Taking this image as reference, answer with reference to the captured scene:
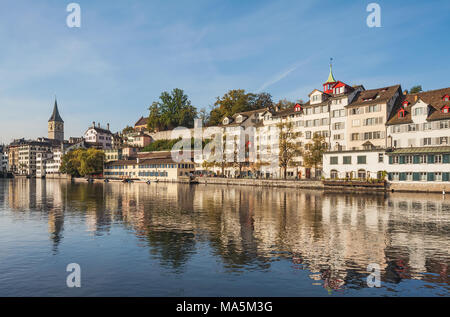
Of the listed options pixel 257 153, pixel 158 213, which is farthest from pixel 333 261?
pixel 257 153

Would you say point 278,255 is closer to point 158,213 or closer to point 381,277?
point 381,277

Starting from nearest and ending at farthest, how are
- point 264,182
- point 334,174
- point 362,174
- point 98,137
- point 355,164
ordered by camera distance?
point 362,174 → point 355,164 → point 334,174 → point 264,182 → point 98,137

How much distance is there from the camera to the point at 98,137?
190500 mm

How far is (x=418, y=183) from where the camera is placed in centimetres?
6188

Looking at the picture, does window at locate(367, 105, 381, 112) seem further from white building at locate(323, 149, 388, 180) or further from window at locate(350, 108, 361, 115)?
white building at locate(323, 149, 388, 180)

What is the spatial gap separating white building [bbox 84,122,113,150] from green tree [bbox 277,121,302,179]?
129 m

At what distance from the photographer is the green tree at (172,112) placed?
470ft

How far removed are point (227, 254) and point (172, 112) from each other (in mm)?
132880

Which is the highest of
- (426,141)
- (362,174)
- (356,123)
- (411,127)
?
(356,123)

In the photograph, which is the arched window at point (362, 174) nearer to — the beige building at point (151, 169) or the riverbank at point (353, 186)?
the riverbank at point (353, 186)

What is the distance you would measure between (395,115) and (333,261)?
6267cm

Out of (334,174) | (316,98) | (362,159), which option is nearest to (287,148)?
(316,98)

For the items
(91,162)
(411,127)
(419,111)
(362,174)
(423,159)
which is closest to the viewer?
(423,159)

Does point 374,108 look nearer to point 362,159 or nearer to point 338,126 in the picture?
point 338,126
